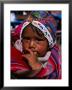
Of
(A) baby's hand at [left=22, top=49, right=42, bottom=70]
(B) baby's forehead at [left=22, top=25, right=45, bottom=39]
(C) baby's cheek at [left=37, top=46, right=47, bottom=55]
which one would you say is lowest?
(A) baby's hand at [left=22, top=49, right=42, bottom=70]

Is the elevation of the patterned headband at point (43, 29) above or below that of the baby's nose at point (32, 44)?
above

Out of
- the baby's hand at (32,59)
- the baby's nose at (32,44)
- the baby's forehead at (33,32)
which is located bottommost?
the baby's hand at (32,59)

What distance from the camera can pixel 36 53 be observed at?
1305 millimetres

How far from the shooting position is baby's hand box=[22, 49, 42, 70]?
1.30 meters

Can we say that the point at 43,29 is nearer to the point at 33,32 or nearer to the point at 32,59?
the point at 33,32

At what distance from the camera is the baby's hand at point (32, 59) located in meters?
1.30

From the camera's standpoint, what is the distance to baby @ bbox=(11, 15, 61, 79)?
4.25 feet

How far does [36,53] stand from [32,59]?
4 cm

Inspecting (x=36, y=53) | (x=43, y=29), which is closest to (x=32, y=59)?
(x=36, y=53)

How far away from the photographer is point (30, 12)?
4.26ft

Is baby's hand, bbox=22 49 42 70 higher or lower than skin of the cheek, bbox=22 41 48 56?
lower

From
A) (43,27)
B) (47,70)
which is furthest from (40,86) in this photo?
(43,27)

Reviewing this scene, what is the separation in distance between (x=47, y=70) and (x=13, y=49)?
7.8 inches

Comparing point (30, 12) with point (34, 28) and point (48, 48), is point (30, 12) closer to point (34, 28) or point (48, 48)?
point (34, 28)
